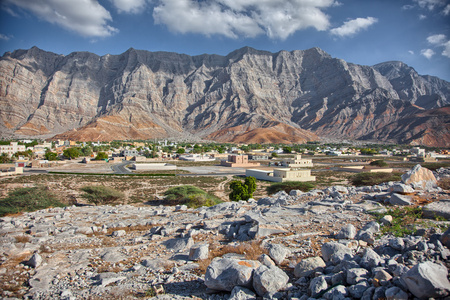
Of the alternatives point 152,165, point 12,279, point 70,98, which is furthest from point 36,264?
point 70,98

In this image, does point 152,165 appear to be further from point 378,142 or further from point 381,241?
point 378,142

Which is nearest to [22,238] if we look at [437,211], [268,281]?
[268,281]

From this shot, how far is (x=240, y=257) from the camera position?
248 inches

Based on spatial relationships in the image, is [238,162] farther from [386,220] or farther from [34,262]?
[34,262]

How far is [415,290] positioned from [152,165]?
56190 mm

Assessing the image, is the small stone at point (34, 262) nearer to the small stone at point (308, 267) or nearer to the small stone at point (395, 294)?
the small stone at point (308, 267)

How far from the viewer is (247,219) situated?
941cm

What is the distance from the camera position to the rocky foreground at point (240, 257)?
14.6 ft

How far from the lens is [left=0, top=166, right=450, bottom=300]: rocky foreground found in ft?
14.6

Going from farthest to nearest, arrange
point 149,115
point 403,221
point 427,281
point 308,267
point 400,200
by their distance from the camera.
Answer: point 149,115 < point 400,200 < point 403,221 < point 308,267 < point 427,281

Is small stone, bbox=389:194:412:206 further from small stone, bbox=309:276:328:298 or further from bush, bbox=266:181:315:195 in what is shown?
bush, bbox=266:181:315:195

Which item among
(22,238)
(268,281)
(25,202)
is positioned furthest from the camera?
(25,202)

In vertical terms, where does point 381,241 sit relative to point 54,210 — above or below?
above

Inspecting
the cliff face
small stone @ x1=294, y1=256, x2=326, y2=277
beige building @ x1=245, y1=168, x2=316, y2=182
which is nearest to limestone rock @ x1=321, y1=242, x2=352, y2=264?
small stone @ x1=294, y1=256, x2=326, y2=277
